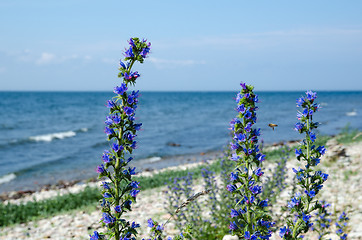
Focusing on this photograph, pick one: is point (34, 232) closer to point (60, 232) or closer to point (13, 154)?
point (60, 232)

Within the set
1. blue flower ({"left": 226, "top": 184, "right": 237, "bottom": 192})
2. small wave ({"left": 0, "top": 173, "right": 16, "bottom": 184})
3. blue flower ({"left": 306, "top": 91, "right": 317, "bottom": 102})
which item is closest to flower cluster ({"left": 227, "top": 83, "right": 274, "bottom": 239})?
blue flower ({"left": 226, "top": 184, "right": 237, "bottom": 192})

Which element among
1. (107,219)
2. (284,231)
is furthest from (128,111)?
(284,231)

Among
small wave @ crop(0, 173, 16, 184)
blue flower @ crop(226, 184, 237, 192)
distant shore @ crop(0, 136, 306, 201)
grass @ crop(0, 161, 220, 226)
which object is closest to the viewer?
blue flower @ crop(226, 184, 237, 192)

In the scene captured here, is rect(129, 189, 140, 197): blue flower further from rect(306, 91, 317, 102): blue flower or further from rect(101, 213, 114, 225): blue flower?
rect(306, 91, 317, 102): blue flower

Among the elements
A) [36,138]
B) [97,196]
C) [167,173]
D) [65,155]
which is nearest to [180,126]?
[36,138]

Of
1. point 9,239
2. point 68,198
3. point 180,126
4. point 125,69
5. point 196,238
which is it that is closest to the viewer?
point 125,69

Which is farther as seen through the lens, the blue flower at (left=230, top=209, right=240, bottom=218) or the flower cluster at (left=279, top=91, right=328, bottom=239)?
the flower cluster at (left=279, top=91, right=328, bottom=239)

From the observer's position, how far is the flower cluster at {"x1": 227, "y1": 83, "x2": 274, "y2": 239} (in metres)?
3.04

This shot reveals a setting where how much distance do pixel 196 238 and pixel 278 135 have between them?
969 inches

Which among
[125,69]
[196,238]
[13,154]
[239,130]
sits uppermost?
[125,69]

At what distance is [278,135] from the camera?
97.5 feet

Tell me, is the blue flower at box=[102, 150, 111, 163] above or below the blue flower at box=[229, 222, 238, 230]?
above

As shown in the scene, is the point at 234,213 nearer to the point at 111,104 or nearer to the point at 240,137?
the point at 240,137

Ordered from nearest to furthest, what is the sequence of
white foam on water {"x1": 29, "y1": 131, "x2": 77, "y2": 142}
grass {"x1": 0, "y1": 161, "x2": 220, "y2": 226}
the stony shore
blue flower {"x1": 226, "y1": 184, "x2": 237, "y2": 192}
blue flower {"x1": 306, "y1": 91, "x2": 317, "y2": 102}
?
blue flower {"x1": 226, "y1": 184, "x2": 237, "y2": 192} < blue flower {"x1": 306, "y1": 91, "x2": 317, "y2": 102} < the stony shore < grass {"x1": 0, "y1": 161, "x2": 220, "y2": 226} < white foam on water {"x1": 29, "y1": 131, "x2": 77, "y2": 142}
